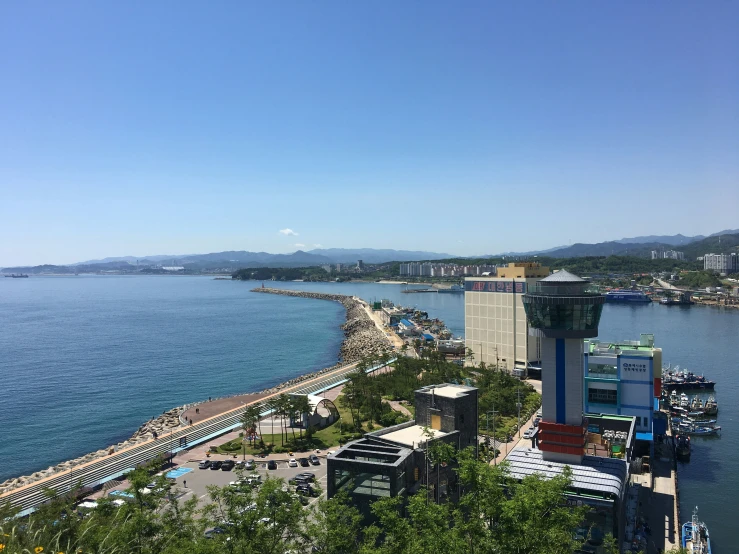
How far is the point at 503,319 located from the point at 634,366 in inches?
833

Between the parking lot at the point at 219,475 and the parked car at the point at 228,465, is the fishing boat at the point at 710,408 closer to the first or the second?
the parking lot at the point at 219,475

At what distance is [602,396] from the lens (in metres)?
33.3

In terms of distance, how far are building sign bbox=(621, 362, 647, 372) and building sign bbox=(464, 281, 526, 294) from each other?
18429 mm

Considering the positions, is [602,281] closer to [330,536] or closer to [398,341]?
[398,341]

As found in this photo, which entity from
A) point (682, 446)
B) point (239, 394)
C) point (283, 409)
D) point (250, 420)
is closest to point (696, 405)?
point (682, 446)

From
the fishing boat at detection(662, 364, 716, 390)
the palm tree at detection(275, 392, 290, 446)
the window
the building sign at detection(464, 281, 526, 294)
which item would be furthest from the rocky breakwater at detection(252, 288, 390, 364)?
the fishing boat at detection(662, 364, 716, 390)

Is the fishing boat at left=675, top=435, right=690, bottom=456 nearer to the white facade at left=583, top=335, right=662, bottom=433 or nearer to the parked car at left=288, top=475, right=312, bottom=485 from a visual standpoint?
the white facade at left=583, top=335, right=662, bottom=433

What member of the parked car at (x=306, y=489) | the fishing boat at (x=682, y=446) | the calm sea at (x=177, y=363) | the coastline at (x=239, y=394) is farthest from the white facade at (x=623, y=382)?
the coastline at (x=239, y=394)

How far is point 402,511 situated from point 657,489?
18053 millimetres

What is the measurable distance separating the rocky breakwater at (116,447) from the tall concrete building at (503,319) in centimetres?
3162

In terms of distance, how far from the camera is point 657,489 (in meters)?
27.3

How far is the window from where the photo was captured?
108ft

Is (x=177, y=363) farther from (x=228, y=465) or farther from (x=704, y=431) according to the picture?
(x=704, y=431)

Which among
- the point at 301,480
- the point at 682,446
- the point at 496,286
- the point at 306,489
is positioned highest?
the point at 496,286
